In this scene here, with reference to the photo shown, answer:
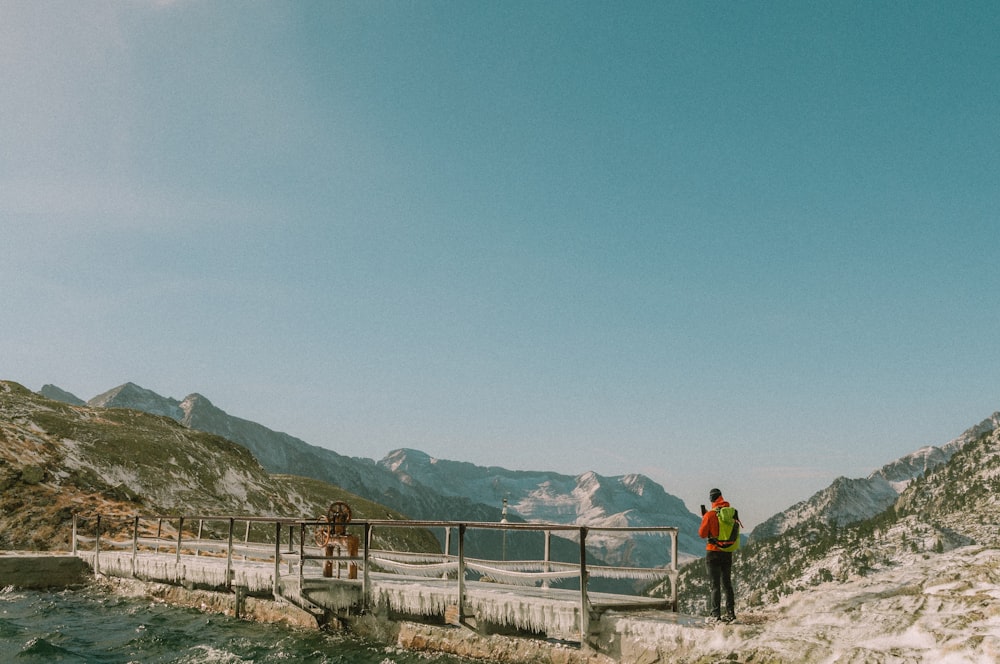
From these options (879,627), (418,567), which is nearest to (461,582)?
(418,567)

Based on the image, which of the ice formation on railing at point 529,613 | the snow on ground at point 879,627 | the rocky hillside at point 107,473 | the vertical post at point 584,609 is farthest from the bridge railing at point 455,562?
the rocky hillside at point 107,473

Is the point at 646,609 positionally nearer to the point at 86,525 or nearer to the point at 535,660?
the point at 535,660

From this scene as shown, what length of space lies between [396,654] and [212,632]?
8.25 meters

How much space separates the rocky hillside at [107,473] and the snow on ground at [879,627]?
41.9m

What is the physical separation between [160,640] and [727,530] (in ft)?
58.8

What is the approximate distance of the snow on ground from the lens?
1112 cm

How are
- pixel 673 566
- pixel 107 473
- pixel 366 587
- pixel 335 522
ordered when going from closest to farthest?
pixel 673 566 < pixel 366 587 < pixel 335 522 < pixel 107 473

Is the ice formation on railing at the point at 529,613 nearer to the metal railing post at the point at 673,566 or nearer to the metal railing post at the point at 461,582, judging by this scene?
the metal railing post at the point at 461,582

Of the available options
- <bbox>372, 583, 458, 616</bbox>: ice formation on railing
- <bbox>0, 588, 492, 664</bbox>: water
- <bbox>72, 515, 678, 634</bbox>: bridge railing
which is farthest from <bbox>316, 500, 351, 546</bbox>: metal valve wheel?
<bbox>372, 583, 458, 616</bbox>: ice formation on railing

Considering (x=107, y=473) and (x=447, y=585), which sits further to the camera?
(x=107, y=473)

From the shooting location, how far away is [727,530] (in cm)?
1592

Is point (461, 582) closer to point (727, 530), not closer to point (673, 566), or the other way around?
point (673, 566)

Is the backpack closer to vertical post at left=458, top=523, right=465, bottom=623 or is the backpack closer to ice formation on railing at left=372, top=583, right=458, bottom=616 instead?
vertical post at left=458, top=523, right=465, bottom=623

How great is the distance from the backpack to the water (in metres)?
7.10
